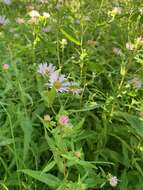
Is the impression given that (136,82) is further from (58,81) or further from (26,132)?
(26,132)

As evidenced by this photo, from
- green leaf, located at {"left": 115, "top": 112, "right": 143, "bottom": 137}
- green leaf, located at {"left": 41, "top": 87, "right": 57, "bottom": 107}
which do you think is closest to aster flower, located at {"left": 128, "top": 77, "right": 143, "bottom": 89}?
A: green leaf, located at {"left": 115, "top": 112, "right": 143, "bottom": 137}

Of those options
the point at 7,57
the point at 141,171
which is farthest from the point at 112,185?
the point at 7,57

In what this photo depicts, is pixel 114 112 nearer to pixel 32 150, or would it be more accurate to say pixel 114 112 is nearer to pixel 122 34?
pixel 32 150

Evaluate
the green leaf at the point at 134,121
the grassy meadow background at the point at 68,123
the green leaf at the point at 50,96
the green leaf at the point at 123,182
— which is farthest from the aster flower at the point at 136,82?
the green leaf at the point at 50,96

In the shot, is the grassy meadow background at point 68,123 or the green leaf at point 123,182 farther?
the green leaf at point 123,182

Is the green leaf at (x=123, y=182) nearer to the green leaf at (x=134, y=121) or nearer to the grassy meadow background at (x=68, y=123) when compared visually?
the grassy meadow background at (x=68, y=123)

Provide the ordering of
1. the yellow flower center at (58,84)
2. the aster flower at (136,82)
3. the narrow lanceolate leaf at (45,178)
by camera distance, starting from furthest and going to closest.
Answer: the aster flower at (136,82) → the yellow flower center at (58,84) → the narrow lanceolate leaf at (45,178)

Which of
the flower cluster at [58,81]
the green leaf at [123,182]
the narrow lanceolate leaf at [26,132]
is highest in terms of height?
the flower cluster at [58,81]

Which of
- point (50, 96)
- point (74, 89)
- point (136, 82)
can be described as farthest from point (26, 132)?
point (136, 82)

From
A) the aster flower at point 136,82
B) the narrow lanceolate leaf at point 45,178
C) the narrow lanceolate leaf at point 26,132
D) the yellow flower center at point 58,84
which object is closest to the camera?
the narrow lanceolate leaf at point 45,178

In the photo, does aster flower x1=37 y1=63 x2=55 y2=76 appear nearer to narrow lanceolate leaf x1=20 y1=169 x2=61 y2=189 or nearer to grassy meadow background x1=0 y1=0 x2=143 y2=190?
grassy meadow background x1=0 y1=0 x2=143 y2=190
